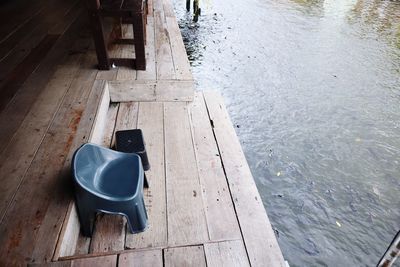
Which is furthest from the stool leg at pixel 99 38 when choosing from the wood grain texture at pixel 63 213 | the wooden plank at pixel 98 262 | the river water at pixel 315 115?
the river water at pixel 315 115

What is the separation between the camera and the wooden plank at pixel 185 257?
4.53ft

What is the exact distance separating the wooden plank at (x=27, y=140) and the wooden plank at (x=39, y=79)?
0.17 feet

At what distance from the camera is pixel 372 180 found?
11.3ft

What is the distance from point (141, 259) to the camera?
1.36 meters

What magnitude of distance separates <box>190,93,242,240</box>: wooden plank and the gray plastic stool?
46 centimetres

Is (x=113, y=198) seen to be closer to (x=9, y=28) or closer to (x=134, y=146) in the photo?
(x=134, y=146)

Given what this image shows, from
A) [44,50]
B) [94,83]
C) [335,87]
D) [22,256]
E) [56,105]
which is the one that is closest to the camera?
[22,256]

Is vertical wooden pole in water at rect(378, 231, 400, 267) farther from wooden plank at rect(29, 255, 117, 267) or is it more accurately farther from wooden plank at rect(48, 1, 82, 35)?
wooden plank at rect(48, 1, 82, 35)

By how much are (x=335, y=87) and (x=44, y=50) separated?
480cm

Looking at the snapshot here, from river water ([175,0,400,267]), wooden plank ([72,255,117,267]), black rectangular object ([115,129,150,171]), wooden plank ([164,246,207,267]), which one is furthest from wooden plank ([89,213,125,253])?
river water ([175,0,400,267])

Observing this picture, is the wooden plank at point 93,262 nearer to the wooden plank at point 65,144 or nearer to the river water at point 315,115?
the wooden plank at point 65,144

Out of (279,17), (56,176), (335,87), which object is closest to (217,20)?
(279,17)

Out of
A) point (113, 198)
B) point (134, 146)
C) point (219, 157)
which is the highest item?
point (113, 198)

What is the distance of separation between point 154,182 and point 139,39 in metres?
1.41
